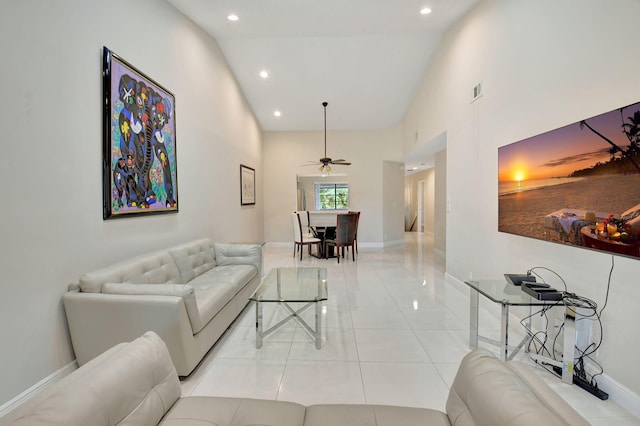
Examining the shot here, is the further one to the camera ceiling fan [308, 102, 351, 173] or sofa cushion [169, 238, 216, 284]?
ceiling fan [308, 102, 351, 173]

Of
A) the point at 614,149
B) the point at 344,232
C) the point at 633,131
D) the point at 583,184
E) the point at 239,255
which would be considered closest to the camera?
the point at 633,131

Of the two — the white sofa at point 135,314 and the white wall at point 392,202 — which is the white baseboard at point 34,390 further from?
the white wall at point 392,202

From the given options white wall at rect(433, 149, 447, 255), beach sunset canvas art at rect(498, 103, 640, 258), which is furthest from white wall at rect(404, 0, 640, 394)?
white wall at rect(433, 149, 447, 255)

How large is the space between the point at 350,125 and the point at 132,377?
7.36 m

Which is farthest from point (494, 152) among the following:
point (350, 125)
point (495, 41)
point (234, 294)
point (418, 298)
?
point (350, 125)

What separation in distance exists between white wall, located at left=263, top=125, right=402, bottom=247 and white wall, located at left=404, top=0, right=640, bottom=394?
3.19m

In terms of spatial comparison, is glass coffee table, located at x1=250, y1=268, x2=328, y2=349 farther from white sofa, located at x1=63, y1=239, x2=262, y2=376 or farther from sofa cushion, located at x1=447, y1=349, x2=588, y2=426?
sofa cushion, located at x1=447, y1=349, x2=588, y2=426

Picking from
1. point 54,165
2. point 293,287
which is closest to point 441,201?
point 293,287

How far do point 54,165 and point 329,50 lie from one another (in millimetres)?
4420

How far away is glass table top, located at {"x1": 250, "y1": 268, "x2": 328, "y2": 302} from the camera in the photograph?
253 centimetres

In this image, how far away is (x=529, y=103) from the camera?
264 centimetres

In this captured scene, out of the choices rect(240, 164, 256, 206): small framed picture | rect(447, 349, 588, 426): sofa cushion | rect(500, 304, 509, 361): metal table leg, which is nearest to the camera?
rect(447, 349, 588, 426): sofa cushion

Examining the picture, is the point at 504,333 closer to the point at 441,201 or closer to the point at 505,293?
the point at 505,293

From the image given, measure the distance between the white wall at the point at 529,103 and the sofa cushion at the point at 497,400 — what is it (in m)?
1.34
